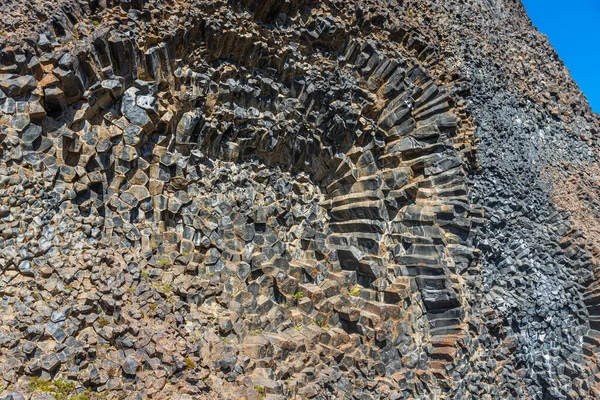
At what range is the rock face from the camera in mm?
5762

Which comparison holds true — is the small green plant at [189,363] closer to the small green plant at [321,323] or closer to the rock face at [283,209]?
the rock face at [283,209]

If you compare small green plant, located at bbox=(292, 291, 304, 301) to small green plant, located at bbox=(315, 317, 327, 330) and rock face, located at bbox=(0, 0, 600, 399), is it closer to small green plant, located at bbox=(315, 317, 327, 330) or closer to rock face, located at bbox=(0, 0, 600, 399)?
rock face, located at bbox=(0, 0, 600, 399)

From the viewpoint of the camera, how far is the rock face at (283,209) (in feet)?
Answer: 18.9

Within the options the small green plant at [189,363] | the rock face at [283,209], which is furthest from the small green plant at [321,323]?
the small green plant at [189,363]

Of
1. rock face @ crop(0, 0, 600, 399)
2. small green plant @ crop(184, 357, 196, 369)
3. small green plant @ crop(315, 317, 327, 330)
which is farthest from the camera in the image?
small green plant @ crop(315, 317, 327, 330)

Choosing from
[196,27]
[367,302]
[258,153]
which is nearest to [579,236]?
[367,302]

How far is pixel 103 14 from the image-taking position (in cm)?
679

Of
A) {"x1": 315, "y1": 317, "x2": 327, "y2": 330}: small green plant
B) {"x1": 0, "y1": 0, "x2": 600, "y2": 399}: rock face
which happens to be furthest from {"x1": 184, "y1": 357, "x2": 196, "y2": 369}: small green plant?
{"x1": 315, "y1": 317, "x2": 327, "y2": 330}: small green plant

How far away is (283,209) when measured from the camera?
28.4ft

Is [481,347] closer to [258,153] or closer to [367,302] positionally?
[367,302]

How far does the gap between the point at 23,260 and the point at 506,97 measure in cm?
992

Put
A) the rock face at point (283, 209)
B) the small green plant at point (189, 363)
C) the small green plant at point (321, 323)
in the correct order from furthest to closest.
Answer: the small green plant at point (321, 323) < the small green plant at point (189, 363) < the rock face at point (283, 209)

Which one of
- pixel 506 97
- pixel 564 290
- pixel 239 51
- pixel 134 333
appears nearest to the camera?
pixel 134 333

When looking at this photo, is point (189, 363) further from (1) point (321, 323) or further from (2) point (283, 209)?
(2) point (283, 209)
